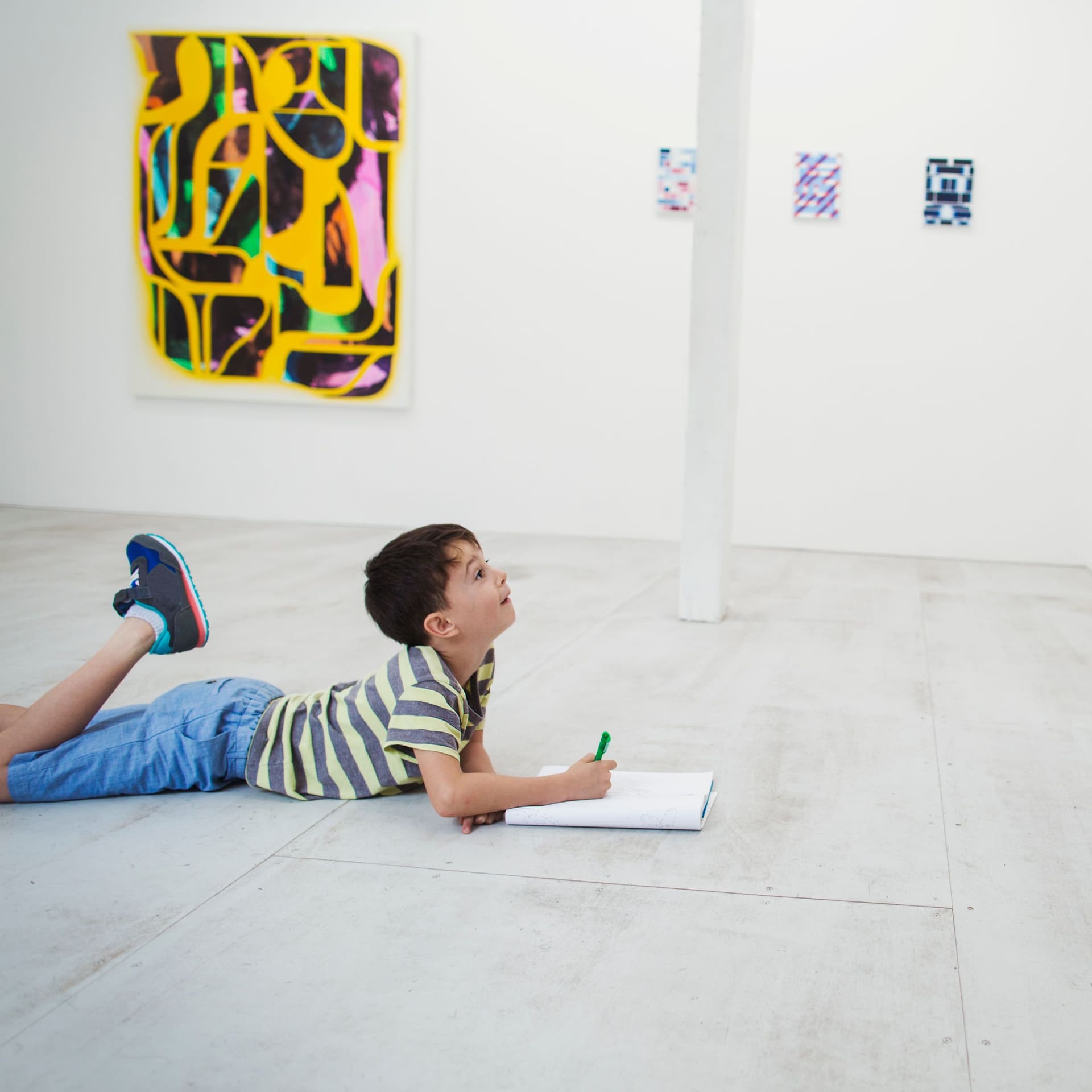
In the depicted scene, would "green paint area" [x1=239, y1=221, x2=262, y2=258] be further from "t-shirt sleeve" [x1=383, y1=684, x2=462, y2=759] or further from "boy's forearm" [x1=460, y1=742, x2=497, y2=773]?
"t-shirt sleeve" [x1=383, y1=684, x2=462, y2=759]

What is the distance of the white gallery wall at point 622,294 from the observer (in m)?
5.64

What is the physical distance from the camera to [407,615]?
6.15 feet

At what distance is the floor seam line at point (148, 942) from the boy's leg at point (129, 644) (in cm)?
39

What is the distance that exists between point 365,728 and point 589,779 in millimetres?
381

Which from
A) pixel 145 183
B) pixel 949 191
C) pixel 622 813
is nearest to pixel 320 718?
pixel 622 813

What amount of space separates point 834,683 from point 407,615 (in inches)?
60.3

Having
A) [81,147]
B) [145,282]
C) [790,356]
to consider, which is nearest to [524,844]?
[790,356]

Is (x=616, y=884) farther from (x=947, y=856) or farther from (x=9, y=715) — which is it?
(x=9, y=715)

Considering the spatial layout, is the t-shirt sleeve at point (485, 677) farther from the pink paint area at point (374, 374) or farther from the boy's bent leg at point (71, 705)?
the pink paint area at point (374, 374)

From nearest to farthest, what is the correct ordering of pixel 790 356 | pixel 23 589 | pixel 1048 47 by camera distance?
1. pixel 23 589
2. pixel 1048 47
3. pixel 790 356

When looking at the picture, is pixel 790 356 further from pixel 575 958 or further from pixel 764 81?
pixel 575 958

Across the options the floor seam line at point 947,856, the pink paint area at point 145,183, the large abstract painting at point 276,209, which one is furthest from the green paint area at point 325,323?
the floor seam line at point 947,856

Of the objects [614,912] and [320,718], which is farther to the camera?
[320,718]

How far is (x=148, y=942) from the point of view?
58.2 inches
